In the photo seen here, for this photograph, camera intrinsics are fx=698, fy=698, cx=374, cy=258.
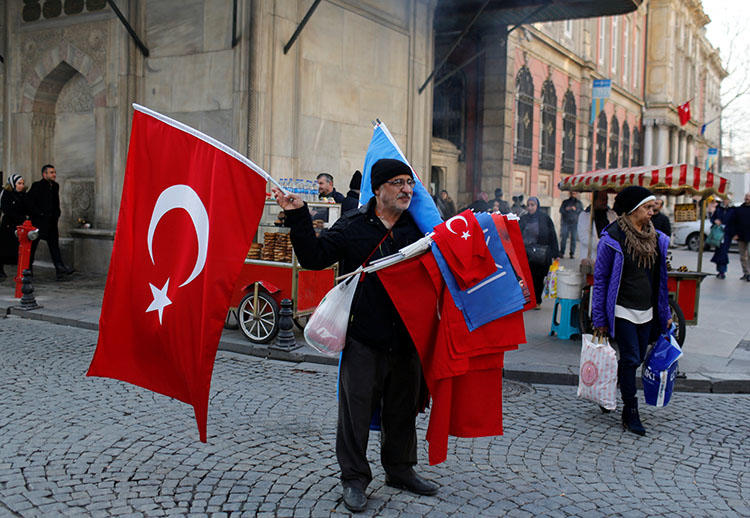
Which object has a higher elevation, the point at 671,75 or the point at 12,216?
the point at 671,75

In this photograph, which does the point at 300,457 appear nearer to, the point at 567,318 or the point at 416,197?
the point at 416,197

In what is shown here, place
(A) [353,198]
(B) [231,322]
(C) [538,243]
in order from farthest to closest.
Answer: (C) [538,243] < (A) [353,198] < (B) [231,322]

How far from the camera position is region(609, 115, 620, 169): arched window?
32.2 meters

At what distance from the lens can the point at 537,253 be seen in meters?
10.3

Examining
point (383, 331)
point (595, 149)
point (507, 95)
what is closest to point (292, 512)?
point (383, 331)

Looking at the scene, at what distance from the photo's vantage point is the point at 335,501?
3789mm

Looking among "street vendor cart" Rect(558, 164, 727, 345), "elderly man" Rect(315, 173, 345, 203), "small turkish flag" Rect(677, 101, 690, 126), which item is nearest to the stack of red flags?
"street vendor cart" Rect(558, 164, 727, 345)

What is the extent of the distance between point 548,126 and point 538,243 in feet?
50.1

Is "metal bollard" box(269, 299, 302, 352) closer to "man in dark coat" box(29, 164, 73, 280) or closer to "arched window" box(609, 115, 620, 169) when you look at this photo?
"man in dark coat" box(29, 164, 73, 280)

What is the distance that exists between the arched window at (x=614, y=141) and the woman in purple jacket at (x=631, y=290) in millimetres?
28194

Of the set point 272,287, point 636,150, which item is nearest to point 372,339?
point 272,287

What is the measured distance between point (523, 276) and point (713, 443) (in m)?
2.39

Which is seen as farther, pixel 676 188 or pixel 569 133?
pixel 569 133

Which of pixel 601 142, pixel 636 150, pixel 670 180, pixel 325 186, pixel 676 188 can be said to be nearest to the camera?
pixel 670 180
